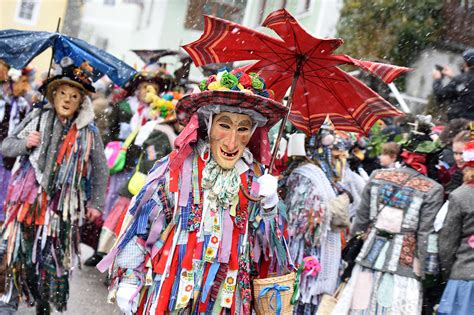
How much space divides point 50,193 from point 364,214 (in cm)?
272

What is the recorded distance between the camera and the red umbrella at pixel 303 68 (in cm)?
419

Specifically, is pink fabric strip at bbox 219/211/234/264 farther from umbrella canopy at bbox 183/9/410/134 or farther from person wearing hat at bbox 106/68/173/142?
person wearing hat at bbox 106/68/173/142

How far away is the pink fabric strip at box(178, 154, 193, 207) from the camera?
3938mm

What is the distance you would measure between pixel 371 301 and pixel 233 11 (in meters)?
21.1

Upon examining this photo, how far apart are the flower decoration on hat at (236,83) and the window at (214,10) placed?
20770 mm

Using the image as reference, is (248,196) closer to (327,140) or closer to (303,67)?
(303,67)

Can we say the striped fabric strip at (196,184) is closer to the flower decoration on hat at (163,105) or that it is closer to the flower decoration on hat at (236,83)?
the flower decoration on hat at (236,83)

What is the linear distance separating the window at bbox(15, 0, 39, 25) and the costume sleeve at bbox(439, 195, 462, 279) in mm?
32482

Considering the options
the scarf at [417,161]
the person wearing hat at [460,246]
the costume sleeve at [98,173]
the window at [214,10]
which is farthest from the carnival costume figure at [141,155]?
the window at [214,10]

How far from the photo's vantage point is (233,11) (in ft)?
85.8

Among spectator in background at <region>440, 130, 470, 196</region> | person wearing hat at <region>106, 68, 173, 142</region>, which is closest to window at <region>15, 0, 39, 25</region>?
person wearing hat at <region>106, 68, 173, 142</region>

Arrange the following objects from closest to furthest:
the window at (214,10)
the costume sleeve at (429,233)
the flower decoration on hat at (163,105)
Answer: the costume sleeve at (429,233), the flower decoration on hat at (163,105), the window at (214,10)

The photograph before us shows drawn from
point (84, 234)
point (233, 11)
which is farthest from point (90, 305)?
point (233, 11)

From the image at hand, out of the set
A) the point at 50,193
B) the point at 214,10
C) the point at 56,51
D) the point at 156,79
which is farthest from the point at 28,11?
the point at 50,193
